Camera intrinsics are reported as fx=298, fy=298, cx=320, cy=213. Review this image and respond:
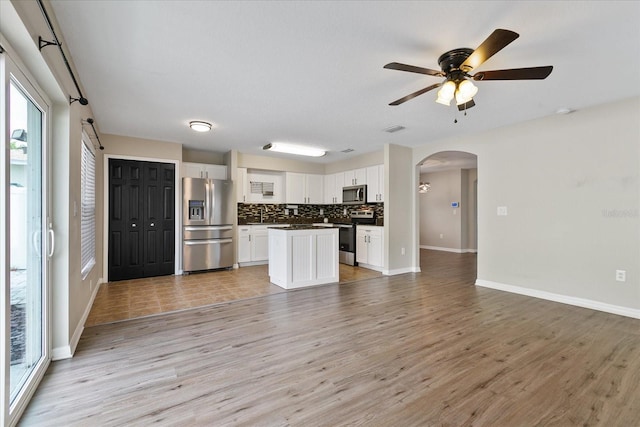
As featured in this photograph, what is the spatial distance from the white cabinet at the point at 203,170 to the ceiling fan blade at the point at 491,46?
5.10m

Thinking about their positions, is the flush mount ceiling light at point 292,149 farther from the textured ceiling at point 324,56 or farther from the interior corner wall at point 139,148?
the interior corner wall at point 139,148

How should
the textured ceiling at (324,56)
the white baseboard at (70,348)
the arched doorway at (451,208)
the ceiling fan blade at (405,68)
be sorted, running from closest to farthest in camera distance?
the textured ceiling at (324,56) → the ceiling fan blade at (405,68) → the white baseboard at (70,348) → the arched doorway at (451,208)

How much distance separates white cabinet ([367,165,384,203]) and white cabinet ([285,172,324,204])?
5.34ft

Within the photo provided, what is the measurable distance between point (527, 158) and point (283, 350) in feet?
13.3

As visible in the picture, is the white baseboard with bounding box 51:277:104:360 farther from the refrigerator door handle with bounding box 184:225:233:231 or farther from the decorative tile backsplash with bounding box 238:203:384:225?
the decorative tile backsplash with bounding box 238:203:384:225

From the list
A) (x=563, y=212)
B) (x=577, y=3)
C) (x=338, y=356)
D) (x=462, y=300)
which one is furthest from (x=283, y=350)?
(x=563, y=212)

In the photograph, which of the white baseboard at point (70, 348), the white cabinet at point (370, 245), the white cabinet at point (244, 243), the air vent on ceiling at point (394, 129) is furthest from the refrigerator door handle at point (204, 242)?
the air vent on ceiling at point (394, 129)

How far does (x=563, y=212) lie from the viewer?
3811 millimetres

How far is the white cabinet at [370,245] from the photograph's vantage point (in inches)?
227

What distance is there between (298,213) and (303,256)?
118 inches

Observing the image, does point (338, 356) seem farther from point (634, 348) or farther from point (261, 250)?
point (261, 250)

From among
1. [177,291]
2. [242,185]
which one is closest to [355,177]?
[242,185]

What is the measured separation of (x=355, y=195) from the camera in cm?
648

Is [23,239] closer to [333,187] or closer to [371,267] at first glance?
[371,267]
